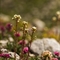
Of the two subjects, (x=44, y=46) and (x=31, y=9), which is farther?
(x=31, y=9)

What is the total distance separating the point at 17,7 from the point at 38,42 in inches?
532

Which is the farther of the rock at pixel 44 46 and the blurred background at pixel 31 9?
the blurred background at pixel 31 9

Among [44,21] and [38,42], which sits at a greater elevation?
[44,21]

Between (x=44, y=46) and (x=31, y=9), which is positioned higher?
(x=31, y=9)

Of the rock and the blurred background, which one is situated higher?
the blurred background

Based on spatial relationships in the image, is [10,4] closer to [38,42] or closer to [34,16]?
[34,16]

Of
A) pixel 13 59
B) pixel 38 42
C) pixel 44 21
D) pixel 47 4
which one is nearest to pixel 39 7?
pixel 47 4

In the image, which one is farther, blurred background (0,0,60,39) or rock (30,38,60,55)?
blurred background (0,0,60,39)

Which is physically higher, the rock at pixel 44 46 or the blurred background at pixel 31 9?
the blurred background at pixel 31 9

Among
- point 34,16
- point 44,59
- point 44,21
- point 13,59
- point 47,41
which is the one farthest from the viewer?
point 34,16

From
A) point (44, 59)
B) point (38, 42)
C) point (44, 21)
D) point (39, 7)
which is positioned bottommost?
point (44, 59)

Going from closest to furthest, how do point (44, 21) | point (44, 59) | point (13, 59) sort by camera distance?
1. point (44, 59)
2. point (13, 59)
3. point (44, 21)

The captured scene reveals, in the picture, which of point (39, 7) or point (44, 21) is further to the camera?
point (39, 7)

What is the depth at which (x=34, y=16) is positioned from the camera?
2102 centimetres
